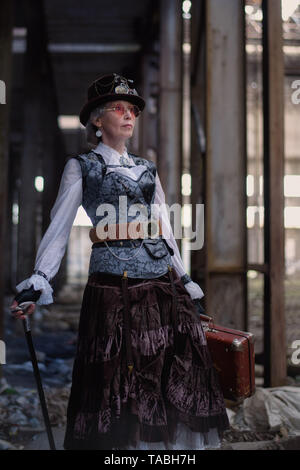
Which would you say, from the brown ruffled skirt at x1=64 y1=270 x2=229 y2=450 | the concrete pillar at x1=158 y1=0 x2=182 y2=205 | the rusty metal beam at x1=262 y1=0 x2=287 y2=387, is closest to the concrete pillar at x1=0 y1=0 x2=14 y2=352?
the rusty metal beam at x1=262 y1=0 x2=287 y2=387

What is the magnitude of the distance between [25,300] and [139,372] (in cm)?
62

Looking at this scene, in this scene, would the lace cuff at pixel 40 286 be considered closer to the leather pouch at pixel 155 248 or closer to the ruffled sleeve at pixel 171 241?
the leather pouch at pixel 155 248

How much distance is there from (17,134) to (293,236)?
14926 mm

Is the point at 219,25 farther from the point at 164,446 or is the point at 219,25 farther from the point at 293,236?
the point at 293,236

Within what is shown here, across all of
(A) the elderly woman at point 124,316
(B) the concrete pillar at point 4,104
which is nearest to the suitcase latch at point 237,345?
(A) the elderly woman at point 124,316

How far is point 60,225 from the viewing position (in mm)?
2357

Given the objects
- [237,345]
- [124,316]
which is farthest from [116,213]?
[237,345]

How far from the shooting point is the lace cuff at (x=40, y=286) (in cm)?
223

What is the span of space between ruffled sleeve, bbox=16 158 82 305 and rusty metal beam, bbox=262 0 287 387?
2.32 metres

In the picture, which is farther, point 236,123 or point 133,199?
point 236,123

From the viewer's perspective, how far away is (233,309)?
4277mm

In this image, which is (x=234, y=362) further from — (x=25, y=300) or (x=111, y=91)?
(x=111, y=91)
